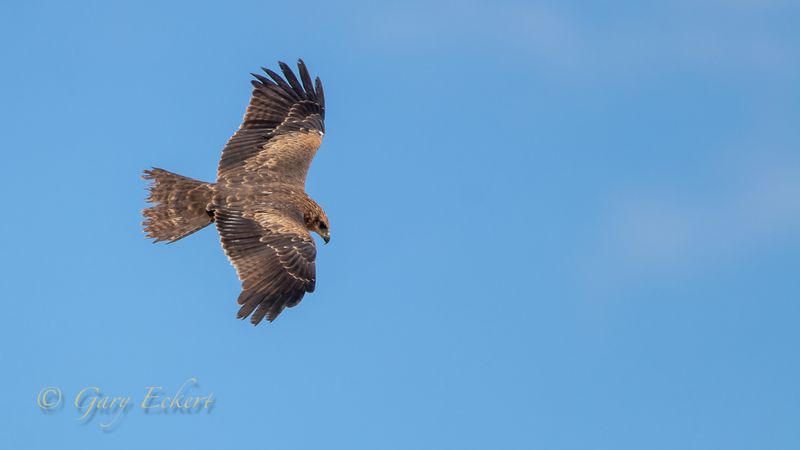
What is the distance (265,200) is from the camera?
19.4 metres

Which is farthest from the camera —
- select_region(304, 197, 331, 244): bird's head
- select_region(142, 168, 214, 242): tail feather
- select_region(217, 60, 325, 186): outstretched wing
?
select_region(217, 60, 325, 186): outstretched wing

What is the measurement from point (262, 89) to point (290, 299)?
5.51 meters

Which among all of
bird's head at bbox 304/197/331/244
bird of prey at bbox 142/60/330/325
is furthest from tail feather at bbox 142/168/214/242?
bird's head at bbox 304/197/331/244

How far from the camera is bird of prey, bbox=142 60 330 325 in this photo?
59.2ft

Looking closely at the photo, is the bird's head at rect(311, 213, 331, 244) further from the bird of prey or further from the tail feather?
Answer: the tail feather

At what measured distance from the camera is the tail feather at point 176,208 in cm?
1911

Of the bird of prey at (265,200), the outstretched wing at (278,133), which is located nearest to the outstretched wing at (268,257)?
the bird of prey at (265,200)

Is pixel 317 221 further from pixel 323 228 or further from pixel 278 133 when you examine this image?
pixel 278 133

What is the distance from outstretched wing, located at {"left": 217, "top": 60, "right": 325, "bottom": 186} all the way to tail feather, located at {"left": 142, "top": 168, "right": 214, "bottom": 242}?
0.87 meters

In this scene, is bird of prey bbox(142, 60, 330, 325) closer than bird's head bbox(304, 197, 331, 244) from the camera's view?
Yes

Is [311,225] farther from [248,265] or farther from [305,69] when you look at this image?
[305,69]

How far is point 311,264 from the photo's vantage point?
18.4 metres

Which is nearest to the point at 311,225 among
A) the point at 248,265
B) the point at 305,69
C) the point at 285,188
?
the point at 285,188

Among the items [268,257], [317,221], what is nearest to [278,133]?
[317,221]
